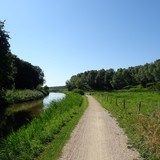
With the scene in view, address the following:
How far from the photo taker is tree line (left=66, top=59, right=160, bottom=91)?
4650 inches

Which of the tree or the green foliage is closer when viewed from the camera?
the tree

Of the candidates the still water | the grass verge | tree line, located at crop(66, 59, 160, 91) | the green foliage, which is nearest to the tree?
the still water

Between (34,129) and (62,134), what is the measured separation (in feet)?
5.79

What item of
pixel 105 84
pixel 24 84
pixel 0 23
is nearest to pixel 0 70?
pixel 0 23

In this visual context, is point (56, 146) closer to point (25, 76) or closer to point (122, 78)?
point (25, 76)

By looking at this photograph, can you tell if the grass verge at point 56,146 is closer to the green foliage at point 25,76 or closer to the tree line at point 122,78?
the green foliage at point 25,76

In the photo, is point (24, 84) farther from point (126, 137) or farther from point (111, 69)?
point (126, 137)

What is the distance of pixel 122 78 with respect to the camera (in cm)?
14038

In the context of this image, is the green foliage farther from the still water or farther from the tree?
the still water

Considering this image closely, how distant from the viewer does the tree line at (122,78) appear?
118m

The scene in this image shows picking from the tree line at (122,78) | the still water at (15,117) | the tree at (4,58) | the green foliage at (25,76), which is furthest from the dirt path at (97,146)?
the tree line at (122,78)

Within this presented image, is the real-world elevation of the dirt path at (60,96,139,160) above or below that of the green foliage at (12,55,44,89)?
below

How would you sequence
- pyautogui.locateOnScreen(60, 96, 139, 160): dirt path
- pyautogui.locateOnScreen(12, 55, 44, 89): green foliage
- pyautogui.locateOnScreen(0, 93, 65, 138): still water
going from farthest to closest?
pyautogui.locateOnScreen(12, 55, 44, 89): green foliage, pyautogui.locateOnScreen(0, 93, 65, 138): still water, pyautogui.locateOnScreen(60, 96, 139, 160): dirt path

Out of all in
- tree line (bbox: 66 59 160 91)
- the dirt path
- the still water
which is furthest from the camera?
tree line (bbox: 66 59 160 91)
